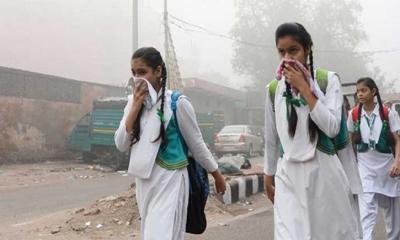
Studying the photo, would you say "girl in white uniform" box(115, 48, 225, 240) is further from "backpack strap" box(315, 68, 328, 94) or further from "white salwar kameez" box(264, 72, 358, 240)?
"backpack strap" box(315, 68, 328, 94)

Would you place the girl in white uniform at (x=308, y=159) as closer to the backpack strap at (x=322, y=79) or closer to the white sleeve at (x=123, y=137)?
the backpack strap at (x=322, y=79)

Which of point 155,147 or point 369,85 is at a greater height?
point 369,85

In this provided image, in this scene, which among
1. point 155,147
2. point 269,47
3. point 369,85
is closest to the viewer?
point 155,147

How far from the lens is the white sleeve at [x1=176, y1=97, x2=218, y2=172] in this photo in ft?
10.8

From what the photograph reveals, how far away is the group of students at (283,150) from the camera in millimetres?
2613

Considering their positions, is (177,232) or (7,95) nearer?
(177,232)

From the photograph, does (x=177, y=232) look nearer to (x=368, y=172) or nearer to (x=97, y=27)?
(x=368, y=172)

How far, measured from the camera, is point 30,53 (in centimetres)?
3634

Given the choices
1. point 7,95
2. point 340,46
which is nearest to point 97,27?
point 340,46

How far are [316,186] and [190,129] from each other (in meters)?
0.98

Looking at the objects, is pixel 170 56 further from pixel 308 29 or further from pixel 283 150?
pixel 308 29

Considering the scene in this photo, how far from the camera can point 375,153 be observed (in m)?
4.98

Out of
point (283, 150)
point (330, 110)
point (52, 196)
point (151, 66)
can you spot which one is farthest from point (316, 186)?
point (52, 196)

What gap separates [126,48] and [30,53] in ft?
41.4
